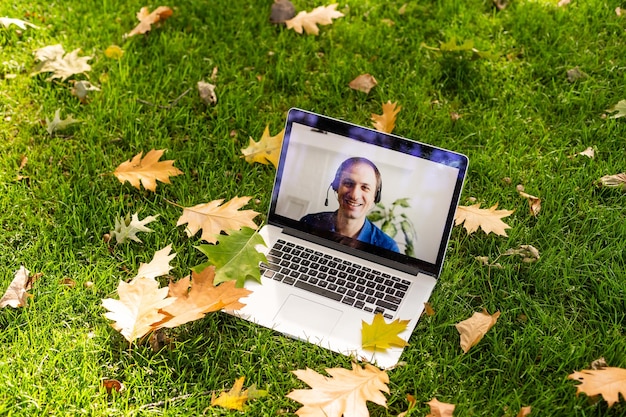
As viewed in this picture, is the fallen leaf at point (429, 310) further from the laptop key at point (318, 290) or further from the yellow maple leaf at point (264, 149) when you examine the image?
the yellow maple leaf at point (264, 149)

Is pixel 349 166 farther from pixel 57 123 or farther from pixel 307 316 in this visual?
pixel 57 123

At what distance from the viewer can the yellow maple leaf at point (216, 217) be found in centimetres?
237

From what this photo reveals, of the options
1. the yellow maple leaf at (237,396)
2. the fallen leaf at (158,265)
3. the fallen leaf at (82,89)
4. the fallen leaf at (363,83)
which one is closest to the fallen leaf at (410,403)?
the yellow maple leaf at (237,396)

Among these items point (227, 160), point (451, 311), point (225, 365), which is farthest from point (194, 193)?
point (451, 311)

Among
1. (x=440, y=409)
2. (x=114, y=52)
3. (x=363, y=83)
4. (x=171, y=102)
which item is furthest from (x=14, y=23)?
(x=440, y=409)

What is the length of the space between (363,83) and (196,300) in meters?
1.35

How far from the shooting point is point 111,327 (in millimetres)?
2082

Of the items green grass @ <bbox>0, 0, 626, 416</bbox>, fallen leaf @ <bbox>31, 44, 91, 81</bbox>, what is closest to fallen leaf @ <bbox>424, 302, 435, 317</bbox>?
green grass @ <bbox>0, 0, 626, 416</bbox>

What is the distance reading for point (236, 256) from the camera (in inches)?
86.1

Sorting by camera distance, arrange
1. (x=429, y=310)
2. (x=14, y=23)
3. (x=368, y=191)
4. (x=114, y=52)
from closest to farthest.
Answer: (x=429, y=310), (x=368, y=191), (x=114, y=52), (x=14, y=23)

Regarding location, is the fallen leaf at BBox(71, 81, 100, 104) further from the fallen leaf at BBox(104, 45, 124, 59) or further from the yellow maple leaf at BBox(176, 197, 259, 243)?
the yellow maple leaf at BBox(176, 197, 259, 243)

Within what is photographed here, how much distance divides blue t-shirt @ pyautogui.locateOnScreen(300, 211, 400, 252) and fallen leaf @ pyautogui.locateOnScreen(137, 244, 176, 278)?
1.49 feet

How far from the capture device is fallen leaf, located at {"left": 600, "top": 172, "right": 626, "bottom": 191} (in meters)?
2.56

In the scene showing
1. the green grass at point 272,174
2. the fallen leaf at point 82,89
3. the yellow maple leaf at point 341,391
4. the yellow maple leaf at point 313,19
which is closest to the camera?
the yellow maple leaf at point 341,391
